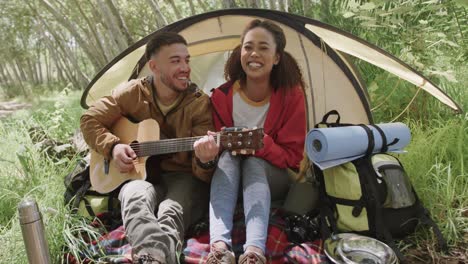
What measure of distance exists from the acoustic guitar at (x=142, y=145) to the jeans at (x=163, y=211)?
0.59ft

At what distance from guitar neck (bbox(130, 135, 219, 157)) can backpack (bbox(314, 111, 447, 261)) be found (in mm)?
911

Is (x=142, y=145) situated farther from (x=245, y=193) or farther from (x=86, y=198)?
(x=245, y=193)

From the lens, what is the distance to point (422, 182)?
2.44 metres

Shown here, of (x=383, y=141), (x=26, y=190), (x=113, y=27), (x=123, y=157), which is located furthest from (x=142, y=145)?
(x=113, y=27)

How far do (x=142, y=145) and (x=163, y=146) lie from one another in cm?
18

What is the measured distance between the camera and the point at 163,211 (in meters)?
1.98

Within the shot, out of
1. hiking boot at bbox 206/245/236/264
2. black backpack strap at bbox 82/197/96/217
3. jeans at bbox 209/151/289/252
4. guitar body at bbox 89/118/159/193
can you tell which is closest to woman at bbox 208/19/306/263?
jeans at bbox 209/151/289/252

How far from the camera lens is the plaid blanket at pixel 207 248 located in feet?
6.06

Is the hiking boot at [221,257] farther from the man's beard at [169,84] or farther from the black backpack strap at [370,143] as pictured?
the man's beard at [169,84]

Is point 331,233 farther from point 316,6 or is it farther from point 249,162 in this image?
point 316,6

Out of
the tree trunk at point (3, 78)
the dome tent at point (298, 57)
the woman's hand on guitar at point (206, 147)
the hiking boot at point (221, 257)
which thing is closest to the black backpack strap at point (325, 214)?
the hiking boot at point (221, 257)

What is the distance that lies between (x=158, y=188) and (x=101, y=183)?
0.45m

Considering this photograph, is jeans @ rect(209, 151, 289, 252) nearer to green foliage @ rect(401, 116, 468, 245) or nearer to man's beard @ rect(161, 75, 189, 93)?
man's beard @ rect(161, 75, 189, 93)

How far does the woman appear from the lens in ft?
6.34
